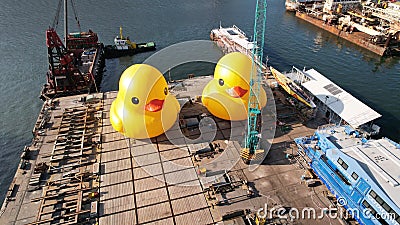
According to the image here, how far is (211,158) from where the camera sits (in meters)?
30.7

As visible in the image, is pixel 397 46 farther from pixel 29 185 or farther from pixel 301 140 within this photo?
pixel 29 185

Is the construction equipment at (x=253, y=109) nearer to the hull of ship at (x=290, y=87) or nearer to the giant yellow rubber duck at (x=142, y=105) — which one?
the giant yellow rubber duck at (x=142, y=105)

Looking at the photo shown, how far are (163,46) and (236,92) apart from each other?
3956cm

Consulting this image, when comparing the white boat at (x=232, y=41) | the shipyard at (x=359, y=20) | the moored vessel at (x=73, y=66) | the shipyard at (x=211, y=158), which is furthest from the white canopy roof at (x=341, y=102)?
the moored vessel at (x=73, y=66)

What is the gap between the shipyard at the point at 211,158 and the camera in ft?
81.8

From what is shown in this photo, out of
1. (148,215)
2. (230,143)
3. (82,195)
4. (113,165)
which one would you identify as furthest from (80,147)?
(230,143)

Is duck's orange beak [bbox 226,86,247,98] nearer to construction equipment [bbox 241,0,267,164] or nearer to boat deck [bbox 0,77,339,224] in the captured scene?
construction equipment [bbox 241,0,267,164]

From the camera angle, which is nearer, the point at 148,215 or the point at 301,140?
the point at 148,215

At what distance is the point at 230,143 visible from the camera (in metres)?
32.7

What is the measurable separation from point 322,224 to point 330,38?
200ft

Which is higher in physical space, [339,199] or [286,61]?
[286,61]

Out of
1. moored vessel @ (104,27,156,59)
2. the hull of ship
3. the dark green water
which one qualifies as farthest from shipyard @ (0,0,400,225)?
moored vessel @ (104,27,156,59)

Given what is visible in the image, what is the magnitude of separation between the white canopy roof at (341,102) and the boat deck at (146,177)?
456 cm

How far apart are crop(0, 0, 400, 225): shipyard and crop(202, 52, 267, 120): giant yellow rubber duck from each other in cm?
12
